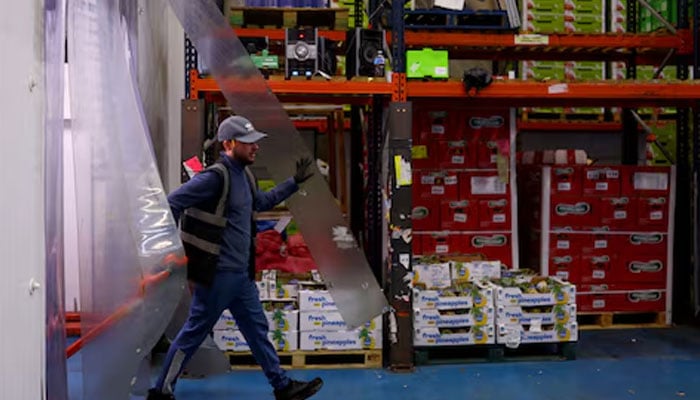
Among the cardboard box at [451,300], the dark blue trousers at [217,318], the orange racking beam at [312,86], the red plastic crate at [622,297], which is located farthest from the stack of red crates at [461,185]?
the dark blue trousers at [217,318]

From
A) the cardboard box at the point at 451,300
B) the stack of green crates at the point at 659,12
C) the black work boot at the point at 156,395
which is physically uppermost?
the stack of green crates at the point at 659,12

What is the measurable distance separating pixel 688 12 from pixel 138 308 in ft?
26.6

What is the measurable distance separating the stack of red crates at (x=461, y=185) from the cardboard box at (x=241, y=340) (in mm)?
2328

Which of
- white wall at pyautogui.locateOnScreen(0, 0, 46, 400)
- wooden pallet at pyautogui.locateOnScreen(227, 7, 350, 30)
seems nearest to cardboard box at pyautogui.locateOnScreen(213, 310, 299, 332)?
wooden pallet at pyautogui.locateOnScreen(227, 7, 350, 30)

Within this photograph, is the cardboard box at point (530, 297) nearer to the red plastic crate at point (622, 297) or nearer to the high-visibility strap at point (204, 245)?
the red plastic crate at point (622, 297)

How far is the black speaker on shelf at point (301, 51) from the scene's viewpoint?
6.58 m

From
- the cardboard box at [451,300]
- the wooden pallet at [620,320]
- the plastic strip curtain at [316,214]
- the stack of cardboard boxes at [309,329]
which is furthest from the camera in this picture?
the wooden pallet at [620,320]

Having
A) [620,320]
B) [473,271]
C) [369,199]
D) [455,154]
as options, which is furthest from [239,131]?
[620,320]

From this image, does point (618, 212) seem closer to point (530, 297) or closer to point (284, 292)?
point (530, 297)

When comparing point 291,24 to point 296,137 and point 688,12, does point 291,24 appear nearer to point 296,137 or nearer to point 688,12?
point 296,137

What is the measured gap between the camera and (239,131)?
16.5ft

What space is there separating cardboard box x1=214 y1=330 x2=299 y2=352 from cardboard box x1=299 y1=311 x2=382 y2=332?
13cm

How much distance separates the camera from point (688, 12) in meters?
9.00

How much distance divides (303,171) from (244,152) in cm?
48
